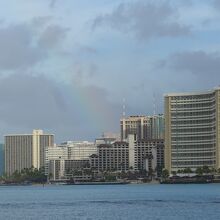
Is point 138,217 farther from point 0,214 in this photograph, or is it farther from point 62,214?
point 0,214

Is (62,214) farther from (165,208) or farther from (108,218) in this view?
(165,208)

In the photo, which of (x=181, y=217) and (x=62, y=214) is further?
(x=62, y=214)

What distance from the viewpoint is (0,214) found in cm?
9738

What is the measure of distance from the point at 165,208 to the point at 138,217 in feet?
53.4

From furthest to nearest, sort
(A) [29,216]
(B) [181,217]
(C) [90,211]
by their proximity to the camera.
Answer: (C) [90,211] → (A) [29,216] → (B) [181,217]

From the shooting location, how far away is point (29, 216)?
9300cm

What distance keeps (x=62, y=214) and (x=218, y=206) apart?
21.9 metres

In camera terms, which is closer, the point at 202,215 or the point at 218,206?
the point at 202,215

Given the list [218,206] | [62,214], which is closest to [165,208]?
[218,206]

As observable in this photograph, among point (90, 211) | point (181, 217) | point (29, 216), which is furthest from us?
point (90, 211)

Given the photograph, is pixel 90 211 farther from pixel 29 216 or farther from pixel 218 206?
pixel 218 206

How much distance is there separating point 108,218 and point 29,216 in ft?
34.8

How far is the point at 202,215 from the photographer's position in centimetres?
8844

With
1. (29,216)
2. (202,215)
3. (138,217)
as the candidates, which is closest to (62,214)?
(29,216)
